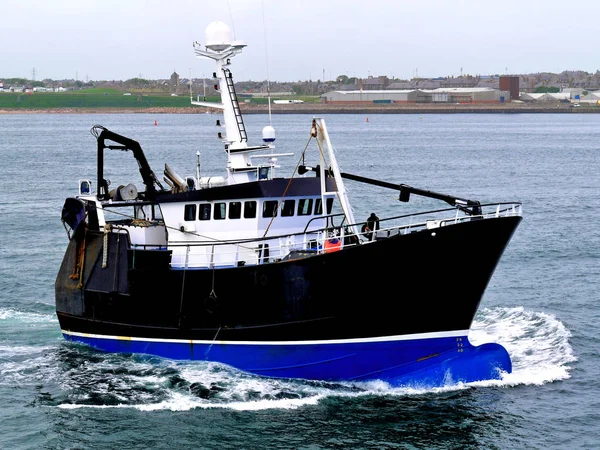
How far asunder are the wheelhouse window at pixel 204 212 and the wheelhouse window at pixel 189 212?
0.61 feet

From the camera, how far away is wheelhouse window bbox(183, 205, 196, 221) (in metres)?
24.3

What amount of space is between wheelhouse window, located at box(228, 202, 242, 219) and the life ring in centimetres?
285

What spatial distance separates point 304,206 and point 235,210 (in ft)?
6.50

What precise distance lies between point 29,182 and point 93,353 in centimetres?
4095

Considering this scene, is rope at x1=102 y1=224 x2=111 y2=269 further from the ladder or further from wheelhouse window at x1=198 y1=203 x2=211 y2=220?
the ladder

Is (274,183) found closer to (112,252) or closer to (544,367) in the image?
(112,252)

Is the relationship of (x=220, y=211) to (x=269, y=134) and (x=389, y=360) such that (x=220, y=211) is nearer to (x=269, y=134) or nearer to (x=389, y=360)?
(x=269, y=134)

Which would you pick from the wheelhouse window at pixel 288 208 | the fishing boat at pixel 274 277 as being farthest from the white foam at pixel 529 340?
the wheelhouse window at pixel 288 208

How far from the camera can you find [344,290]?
70.6 ft

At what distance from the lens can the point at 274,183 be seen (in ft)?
77.6

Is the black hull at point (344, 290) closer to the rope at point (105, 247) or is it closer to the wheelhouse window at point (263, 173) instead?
the rope at point (105, 247)

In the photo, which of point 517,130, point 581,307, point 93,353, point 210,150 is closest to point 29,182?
point 210,150

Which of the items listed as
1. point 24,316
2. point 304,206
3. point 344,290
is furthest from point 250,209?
point 24,316

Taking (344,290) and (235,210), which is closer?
(344,290)
